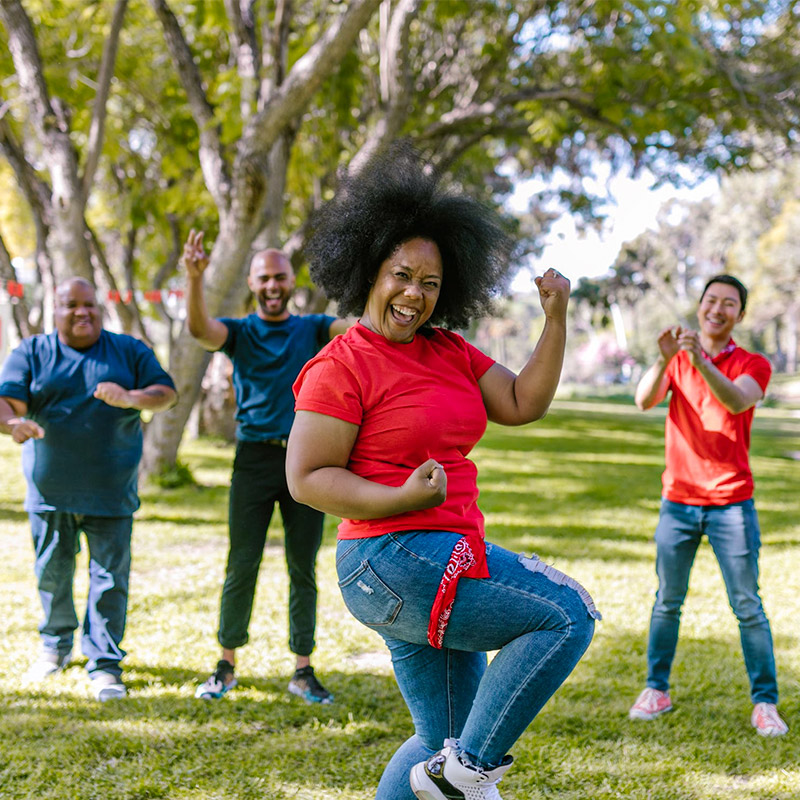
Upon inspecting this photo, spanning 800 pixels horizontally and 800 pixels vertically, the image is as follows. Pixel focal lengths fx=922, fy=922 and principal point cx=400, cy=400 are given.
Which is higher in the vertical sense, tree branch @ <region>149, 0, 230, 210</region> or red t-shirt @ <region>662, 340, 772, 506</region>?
tree branch @ <region>149, 0, 230, 210</region>

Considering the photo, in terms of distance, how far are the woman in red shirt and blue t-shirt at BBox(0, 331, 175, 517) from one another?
2.25 meters

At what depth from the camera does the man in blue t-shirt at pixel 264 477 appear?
457 centimetres

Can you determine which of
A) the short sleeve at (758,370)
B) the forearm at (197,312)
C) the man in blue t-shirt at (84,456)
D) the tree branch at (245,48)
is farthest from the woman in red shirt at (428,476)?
the tree branch at (245,48)

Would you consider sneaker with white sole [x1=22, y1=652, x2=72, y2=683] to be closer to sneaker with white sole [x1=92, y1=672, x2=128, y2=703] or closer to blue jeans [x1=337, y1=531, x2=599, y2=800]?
sneaker with white sole [x1=92, y1=672, x2=128, y2=703]

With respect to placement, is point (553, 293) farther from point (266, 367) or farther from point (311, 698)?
point (311, 698)

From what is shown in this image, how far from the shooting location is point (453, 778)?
234 cm

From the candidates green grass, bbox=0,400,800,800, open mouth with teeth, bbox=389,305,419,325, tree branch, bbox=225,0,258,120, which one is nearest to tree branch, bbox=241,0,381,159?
tree branch, bbox=225,0,258,120

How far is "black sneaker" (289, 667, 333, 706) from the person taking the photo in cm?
457

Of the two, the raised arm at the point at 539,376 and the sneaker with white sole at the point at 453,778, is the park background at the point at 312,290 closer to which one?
the raised arm at the point at 539,376

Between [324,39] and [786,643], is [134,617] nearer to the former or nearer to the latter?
[786,643]

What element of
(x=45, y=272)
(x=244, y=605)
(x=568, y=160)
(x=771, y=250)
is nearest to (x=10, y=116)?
(x=45, y=272)

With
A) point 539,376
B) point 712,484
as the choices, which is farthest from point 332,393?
point 712,484

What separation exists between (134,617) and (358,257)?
4.02m

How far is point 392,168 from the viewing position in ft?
9.30
